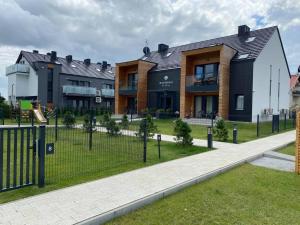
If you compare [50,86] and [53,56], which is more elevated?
[53,56]

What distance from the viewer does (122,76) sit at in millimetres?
35969

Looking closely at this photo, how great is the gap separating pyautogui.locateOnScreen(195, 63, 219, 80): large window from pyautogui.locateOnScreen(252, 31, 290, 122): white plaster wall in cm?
386

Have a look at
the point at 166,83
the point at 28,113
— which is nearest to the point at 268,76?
the point at 166,83

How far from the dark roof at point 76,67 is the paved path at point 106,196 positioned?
125 ft

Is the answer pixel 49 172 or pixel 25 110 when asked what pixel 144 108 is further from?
pixel 49 172

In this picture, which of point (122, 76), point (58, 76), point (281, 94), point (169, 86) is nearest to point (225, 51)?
point (169, 86)

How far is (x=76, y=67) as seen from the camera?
45.5 metres

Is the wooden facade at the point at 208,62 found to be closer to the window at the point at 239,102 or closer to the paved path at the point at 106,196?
the window at the point at 239,102

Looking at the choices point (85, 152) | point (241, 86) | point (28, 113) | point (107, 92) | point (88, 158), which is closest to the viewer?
point (88, 158)

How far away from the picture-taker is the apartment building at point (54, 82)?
39812mm

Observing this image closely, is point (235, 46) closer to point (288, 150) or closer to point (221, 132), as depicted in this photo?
point (221, 132)

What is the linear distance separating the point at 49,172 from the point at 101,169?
1.34 meters

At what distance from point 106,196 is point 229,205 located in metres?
2.33

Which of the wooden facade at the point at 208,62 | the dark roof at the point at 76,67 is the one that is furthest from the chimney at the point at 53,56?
the wooden facade at the point at 208,62
